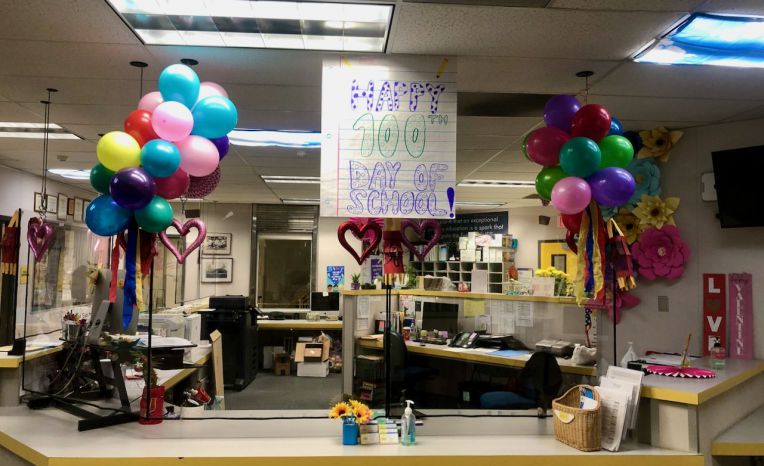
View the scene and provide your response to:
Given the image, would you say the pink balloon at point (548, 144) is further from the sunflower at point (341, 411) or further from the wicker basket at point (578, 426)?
the sunflower at point (341, 411)

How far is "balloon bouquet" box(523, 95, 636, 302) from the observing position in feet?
8.41

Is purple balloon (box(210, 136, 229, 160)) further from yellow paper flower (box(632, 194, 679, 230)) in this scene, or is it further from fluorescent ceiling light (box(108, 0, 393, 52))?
yellow paper flower (box(632, 194, 679, 230))

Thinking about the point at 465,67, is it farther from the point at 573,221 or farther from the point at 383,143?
the point at 573,221

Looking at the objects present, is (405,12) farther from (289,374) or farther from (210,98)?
(289,374)

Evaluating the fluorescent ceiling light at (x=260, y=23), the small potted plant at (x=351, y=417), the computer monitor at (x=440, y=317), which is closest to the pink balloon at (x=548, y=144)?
the fluorescent ceiling light at (x=260, y=23)

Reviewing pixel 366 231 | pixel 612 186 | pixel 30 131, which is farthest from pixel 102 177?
pixel 30 131

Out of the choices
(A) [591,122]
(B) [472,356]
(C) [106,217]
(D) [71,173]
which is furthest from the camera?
(D) [71,173]

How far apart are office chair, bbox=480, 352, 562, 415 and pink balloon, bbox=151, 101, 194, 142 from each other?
11.1 feet

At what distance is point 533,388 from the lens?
460cm

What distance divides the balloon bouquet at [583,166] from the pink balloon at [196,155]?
1580 millimetres

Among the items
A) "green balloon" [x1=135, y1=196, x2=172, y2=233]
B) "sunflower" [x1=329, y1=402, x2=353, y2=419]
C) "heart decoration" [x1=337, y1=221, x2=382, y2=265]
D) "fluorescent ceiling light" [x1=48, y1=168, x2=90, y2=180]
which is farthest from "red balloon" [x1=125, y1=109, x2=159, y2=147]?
"fluorescent ceiling light" [x1=48, y1=168, x2=90, y2=180]

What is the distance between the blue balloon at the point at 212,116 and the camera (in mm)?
2479

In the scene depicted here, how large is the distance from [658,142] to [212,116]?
10.9 feet

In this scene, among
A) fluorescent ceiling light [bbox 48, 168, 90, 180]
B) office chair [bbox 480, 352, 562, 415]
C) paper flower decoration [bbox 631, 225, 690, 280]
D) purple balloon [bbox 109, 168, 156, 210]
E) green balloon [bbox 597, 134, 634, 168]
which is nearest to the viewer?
purple balloon [bbox 109, 168, 156, 210]
